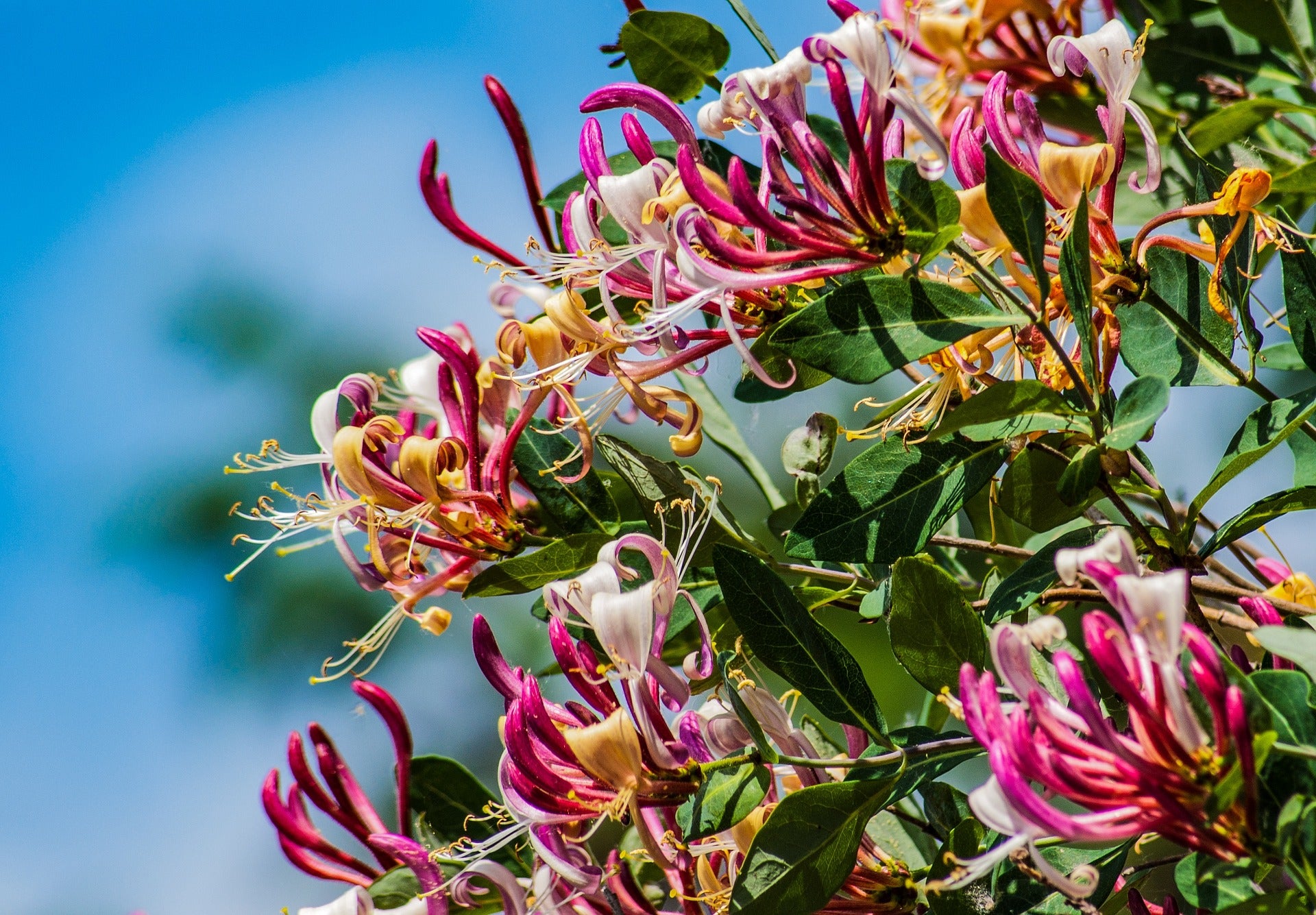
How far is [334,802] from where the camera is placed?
1.16m

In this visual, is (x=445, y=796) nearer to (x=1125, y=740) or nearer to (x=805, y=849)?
(x=805, y=849)

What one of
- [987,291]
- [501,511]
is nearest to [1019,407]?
[987,291]

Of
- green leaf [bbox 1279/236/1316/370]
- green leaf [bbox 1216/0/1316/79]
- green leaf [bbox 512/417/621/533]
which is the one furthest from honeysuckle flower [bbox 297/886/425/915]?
green leaf [bbox 1216/0/1316/79]

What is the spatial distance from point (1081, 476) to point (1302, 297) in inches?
9.1

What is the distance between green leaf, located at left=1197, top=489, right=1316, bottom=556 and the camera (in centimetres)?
82

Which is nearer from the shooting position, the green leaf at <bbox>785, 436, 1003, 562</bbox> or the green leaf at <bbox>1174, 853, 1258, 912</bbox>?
the green leaf at <bbox>1174, 853, 1258, 912</bbox>

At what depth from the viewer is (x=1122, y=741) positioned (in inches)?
24.8

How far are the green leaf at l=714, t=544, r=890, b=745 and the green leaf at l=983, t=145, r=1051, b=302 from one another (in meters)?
0.25

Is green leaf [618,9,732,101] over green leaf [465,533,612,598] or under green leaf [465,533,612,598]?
over

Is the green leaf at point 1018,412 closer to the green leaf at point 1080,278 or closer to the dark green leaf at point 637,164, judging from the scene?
the green leaf at point 1080,278

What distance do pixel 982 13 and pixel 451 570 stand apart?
0.82 meters

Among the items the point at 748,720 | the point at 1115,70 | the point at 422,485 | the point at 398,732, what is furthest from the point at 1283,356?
the point at 398,732

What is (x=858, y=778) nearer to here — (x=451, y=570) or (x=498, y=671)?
(x=498, y=671)

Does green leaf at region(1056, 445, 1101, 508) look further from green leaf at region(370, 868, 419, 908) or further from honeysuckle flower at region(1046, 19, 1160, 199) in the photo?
green leaf at region(370, 868, 419, 908)
